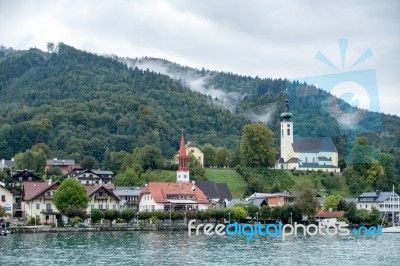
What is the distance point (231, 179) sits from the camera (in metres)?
118

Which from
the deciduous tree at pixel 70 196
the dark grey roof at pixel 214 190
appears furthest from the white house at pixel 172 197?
the deciduous tree at pixel 70 196

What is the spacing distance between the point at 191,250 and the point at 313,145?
237ft

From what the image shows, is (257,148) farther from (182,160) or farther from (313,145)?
(182,160)

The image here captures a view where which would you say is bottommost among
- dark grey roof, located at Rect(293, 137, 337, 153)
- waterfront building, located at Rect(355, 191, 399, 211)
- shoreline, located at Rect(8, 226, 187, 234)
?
shoreline, located at Rect(8, 226, 187, 234)

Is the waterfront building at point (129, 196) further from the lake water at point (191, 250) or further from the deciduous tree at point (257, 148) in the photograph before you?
the lake water at point (191, 250)

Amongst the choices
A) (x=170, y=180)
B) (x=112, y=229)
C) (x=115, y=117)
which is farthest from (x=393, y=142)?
(x=112, y=229)

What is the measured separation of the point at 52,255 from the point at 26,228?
2711 cm

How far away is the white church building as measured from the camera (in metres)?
129

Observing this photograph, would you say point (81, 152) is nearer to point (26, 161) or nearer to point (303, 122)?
point (26, 161)

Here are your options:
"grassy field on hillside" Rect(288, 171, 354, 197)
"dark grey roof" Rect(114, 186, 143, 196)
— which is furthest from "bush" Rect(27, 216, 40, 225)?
"grassy field on hillside" Rect(288, 171, 354, 197)

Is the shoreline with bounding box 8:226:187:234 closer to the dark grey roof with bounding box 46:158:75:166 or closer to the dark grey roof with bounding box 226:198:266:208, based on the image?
the dark grey roof with bounding box 226:198:266:208

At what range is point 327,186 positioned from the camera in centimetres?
11875

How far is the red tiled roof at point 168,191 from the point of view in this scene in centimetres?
9862

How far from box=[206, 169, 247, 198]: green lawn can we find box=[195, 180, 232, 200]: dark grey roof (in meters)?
2.48
